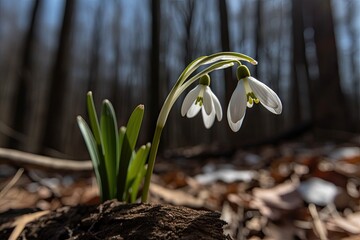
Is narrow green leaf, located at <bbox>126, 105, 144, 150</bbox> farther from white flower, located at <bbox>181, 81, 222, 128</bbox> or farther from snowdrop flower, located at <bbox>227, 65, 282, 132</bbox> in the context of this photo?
snowdrop flower, located at <bbox>227, 65, 282, 132</bbox>

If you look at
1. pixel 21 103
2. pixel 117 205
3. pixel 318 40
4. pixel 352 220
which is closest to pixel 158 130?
pixel 117 205

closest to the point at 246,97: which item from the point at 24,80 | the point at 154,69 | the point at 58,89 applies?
the point at 154,69

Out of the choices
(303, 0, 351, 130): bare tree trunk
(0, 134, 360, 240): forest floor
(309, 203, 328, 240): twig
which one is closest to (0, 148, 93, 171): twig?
(0, 134, 360, 240): forest floor

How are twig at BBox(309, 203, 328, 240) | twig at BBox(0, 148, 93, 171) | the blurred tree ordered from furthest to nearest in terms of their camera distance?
the blurred tree, twig at BBox(0, 148, 93, 171), twig at BBox(309, 203, 328, 240)

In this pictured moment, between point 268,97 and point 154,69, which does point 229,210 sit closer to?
point 268,97

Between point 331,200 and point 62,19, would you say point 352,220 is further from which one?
point 62,19

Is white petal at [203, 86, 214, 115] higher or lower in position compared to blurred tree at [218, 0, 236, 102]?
lower
